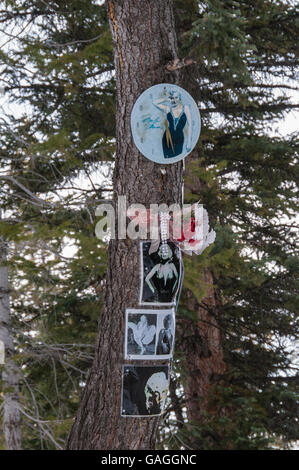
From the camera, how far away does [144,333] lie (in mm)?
3012

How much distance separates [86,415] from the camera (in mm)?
3076

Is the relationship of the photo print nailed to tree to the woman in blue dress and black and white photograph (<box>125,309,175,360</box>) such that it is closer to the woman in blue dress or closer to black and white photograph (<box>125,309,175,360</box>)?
the woman in blue dress

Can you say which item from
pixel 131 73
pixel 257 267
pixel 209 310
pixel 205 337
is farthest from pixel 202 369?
pixel 131 73

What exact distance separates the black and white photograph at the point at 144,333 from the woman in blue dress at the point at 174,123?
3.00 ft

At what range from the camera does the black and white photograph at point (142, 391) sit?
2980 mm

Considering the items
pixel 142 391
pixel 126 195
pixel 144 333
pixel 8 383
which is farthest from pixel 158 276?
pixel 8 383

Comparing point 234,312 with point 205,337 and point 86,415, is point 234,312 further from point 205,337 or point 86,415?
point 86,415

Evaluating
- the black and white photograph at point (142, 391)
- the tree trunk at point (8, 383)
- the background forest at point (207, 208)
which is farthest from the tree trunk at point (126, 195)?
the tree trunk at point (8, 383)

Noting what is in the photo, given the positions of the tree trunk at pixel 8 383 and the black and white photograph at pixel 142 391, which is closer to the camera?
the black and white photograph at pixel 142 391

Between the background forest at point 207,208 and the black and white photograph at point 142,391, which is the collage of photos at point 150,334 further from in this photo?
the background forest at point 207,208

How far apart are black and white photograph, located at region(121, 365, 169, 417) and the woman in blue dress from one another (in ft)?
4.06

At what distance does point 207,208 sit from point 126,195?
3322 millimetres

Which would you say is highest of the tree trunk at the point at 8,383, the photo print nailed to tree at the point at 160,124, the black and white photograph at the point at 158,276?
the photo print nailed to tree at the point at 160,124

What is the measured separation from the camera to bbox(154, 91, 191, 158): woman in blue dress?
307 cm
